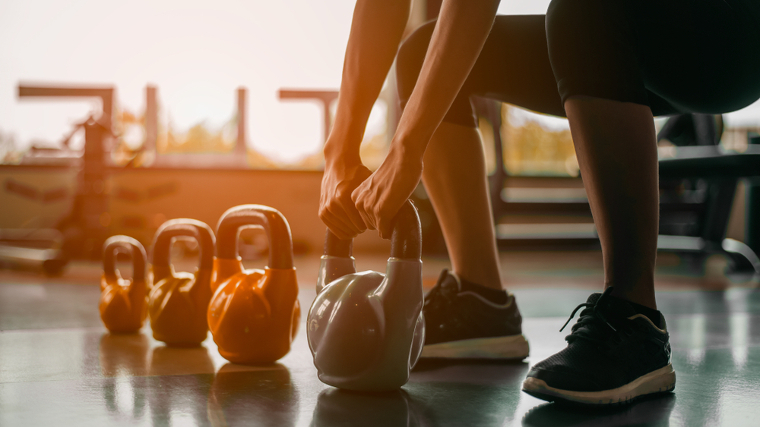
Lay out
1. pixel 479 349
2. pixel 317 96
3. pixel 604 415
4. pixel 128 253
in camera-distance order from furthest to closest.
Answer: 1. pixel 317 96
2. pixel 128 253
3. pixel 479 349
4. pixel 604 415

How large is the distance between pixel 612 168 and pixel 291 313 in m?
0.53

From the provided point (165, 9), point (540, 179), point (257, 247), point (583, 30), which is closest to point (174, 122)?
point (165, 9)

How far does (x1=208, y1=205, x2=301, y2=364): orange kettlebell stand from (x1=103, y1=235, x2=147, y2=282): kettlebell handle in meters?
0.35

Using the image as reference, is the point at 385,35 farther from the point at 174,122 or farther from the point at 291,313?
the point at 174,122

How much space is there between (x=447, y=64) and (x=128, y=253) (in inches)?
35.7

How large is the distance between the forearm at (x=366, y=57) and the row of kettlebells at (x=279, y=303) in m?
0.19

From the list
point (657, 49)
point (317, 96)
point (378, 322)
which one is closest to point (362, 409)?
point (378, 322)

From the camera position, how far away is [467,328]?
0.98 metres

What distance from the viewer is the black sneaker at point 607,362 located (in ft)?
2.25

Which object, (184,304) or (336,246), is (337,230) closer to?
(336,246)

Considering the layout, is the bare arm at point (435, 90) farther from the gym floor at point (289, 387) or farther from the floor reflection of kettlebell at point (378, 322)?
the gym floor at point (289, 387)

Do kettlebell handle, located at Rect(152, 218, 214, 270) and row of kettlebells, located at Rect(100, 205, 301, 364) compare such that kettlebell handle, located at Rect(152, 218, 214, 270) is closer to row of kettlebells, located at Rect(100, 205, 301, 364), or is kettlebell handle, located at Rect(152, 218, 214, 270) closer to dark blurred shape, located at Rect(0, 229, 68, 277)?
row of kettlebells, located at Rect(100, 205, 301, 364)

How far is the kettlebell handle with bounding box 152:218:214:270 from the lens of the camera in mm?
1083

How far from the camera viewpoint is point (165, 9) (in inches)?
151
